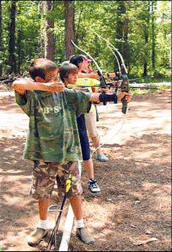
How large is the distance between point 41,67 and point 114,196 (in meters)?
2.30

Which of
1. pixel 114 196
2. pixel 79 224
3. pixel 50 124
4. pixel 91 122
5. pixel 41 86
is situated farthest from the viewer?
pixel 91 122

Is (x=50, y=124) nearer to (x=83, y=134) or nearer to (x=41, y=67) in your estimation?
(x=41, y=67)

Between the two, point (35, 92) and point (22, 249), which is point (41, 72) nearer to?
point (35, 92)

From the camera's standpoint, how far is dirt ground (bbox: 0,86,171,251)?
2.59 m

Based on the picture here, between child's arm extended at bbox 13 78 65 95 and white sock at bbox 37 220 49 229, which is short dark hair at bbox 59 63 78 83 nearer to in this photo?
child's arm extended at bbox 13 78 65 95

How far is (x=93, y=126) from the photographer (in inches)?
160

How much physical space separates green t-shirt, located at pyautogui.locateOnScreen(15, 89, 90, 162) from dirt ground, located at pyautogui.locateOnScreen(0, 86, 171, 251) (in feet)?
0.59

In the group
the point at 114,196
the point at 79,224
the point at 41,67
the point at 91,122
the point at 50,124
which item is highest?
the point at 41,67

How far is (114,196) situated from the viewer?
12.6 feet

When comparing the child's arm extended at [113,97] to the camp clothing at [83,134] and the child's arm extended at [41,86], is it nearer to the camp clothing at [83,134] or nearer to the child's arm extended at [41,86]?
the child's arm extended at [41,86]

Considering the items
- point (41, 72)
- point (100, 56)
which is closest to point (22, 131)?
point (41, 72)

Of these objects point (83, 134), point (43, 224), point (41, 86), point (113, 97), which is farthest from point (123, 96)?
point (83, 134)

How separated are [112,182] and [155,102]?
22.4 ft

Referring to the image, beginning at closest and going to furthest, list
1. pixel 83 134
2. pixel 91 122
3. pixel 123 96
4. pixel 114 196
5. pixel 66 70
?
pixel 123 96 < pixel 66 70 < pixel 83 134 < pixel 114 196 < pixel 91 122
